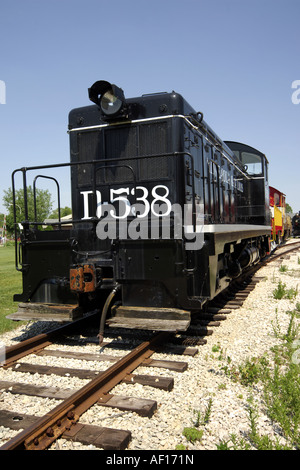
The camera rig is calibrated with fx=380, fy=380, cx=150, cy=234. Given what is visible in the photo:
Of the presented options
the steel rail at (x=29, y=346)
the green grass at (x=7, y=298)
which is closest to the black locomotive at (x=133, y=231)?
the steel rail at (x=29, y=346)

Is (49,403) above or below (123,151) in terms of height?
below

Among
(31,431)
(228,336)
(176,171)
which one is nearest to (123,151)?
(176,171)

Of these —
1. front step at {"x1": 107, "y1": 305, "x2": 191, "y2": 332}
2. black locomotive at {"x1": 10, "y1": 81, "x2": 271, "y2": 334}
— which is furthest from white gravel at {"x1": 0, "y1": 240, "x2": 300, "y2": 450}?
black locomotive at {"x1": 10, "y1": 81, "x2": 271, "y2": 334}

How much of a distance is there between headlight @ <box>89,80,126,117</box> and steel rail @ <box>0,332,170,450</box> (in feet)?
10.2

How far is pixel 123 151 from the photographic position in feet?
17.5

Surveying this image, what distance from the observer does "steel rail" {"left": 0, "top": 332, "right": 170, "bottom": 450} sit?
7.75ft

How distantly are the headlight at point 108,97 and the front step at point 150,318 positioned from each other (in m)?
2.60

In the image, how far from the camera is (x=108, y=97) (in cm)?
502

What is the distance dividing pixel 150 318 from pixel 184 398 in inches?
52.3

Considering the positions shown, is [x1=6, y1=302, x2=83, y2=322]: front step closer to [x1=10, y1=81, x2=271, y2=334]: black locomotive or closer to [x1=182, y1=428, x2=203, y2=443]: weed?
[x1=10, y1=81, x2=271, y2=334]: black locomotive

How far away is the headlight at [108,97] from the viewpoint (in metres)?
4.91
